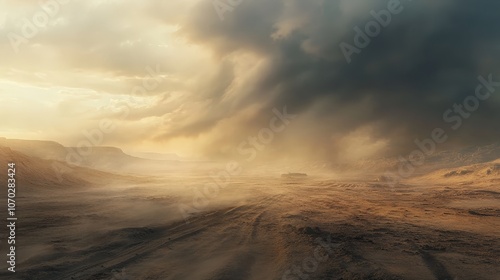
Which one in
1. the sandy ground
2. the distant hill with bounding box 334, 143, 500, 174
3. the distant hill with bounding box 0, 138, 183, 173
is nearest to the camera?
the sandy ground

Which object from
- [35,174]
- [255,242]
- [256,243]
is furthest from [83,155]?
[256,243]

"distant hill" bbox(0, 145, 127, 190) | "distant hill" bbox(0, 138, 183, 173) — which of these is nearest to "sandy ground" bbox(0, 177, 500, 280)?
"distant hill" bbox(0, 145, 127, 190)

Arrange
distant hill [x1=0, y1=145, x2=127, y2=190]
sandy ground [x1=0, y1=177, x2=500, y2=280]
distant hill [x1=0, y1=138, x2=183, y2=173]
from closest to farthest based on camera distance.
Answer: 1. sandy ground [x1=0, y1=177, x2=500, y2=280]
2. distant hill [x1=0, y1=145, x2=127, y2=190]
3. distant hill [x1=0, y1=138, x2=183, y2=173]

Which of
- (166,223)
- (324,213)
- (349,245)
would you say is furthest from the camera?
(324,213)

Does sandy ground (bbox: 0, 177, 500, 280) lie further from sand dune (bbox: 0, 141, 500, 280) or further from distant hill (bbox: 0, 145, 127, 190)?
distant hill (bbox: 0, 145, 127, 190)

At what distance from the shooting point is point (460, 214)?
54.1 feet

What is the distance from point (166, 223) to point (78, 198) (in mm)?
11636

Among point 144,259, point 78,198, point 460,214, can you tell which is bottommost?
point 460,214

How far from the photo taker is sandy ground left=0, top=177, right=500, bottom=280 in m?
8.11

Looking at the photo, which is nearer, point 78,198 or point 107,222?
point 107,222

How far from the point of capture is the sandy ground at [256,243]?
8109mm

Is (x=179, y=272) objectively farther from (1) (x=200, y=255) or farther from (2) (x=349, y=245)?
(2) (x=349, y=245)

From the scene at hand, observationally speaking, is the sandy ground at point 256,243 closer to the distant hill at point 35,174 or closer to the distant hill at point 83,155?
the distant hill at point 35,174

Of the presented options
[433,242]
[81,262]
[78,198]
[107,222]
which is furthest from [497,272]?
[78,198]
